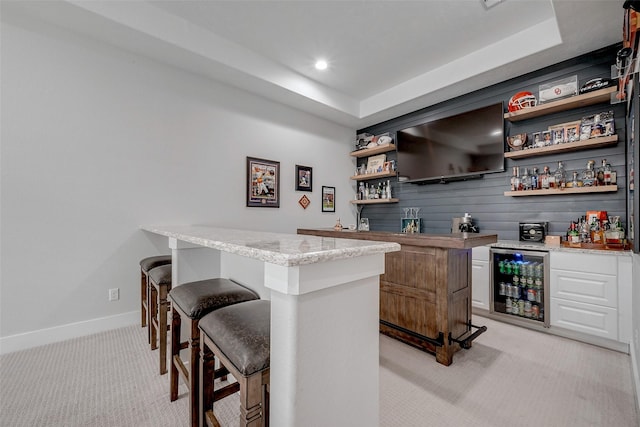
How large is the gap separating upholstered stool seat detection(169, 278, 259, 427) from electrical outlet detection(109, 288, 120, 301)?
1674 millimetres

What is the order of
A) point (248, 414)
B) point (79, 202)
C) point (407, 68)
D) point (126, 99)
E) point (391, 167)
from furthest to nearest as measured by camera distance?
point (391, 167) → point (407, 68) → point (126, 99) → point (79, 202) → point (248, 414)

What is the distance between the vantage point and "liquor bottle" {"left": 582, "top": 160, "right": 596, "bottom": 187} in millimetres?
2807

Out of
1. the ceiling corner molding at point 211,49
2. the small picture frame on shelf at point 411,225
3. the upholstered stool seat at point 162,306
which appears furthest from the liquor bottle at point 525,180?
the upholstered stool seat at point 162,306

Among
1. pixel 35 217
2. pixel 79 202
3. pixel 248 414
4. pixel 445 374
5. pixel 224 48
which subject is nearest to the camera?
pixel 248 414

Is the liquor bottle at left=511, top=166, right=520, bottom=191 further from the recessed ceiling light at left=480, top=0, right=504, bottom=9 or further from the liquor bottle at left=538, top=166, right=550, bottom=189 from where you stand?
the recessed ceiling light at left=480, top=0, right=504, bottom=9

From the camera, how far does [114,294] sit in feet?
9.23

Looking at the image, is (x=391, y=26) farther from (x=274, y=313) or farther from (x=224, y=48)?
(x=274, y=313)

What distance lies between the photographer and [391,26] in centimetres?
292

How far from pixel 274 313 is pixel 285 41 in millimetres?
3263

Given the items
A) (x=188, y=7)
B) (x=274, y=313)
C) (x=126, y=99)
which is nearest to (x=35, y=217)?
(x=126, y=99)

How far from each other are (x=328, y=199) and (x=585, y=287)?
348 centimetres

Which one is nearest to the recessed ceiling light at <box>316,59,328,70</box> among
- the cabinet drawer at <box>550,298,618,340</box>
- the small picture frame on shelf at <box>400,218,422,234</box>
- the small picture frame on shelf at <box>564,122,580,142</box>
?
the small picture frame on shelf at <box>400,218,422,234</box>

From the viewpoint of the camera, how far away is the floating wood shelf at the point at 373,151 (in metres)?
4.71

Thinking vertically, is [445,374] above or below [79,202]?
below
